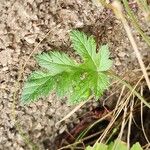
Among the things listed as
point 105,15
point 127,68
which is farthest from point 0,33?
point 127,68

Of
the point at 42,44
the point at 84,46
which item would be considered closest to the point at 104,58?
the point at 84,46

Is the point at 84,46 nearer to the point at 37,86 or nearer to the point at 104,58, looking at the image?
the point at 104,58

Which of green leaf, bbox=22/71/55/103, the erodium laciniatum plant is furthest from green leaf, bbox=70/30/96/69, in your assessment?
green leaf, bbox=22/71/55/103

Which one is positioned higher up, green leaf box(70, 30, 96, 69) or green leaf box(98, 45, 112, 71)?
green leaf box(70, 30, 96, 69)

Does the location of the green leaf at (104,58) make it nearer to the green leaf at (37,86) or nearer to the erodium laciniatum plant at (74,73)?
the erodium laciniatum plant at (74,73)

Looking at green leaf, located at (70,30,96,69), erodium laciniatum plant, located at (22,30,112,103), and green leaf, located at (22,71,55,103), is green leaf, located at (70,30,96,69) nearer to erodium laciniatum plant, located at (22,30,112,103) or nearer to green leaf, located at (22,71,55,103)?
erodium laciniatum plant, located at (22,30,112,103)

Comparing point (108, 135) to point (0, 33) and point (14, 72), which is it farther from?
point (0, 33)

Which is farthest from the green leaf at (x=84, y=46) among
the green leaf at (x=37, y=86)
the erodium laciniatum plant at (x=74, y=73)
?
the green leaf at (x=37, y=86)
